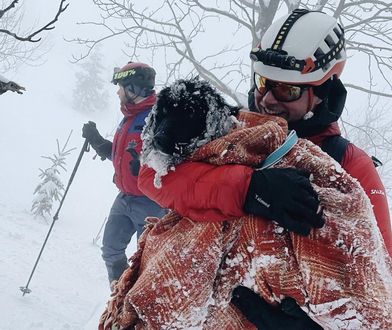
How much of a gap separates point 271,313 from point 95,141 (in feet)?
12.7

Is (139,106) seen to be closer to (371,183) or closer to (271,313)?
(371,183)

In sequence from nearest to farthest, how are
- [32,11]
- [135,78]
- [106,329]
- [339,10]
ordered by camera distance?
[106,329], [135,78], [339,10], [32,11]

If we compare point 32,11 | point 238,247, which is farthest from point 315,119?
point 32,11

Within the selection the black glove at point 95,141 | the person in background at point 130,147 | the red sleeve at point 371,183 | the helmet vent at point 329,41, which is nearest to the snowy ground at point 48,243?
the person in background at point 130,147

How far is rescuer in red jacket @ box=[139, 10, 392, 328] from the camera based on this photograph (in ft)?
4.23

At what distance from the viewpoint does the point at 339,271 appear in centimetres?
116

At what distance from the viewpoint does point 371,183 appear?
59.9 inches

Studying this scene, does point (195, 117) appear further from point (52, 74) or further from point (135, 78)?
point (52, 74)

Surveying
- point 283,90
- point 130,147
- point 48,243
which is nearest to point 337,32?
point 283,90

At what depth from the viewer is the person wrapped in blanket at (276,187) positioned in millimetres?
1164

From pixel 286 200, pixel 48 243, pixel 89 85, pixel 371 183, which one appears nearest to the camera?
pixel 286 200

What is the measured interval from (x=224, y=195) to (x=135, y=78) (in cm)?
315

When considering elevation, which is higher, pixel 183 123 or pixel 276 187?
pixel 183 123

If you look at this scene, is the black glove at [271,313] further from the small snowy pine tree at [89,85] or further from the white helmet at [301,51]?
the small snowy pine tree at [89,85]
